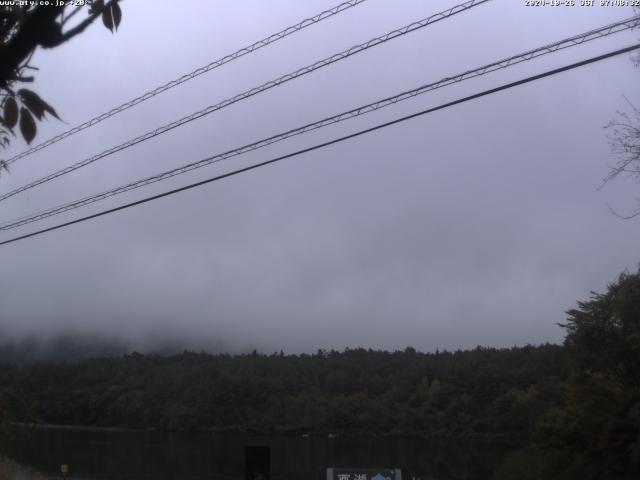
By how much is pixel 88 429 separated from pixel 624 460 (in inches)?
3800

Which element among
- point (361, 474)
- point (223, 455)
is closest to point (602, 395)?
point (361, 474)

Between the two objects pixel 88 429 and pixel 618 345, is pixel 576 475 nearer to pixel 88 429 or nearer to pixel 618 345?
pixel 618 345

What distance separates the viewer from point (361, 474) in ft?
47.2

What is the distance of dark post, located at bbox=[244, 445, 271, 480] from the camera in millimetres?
12578

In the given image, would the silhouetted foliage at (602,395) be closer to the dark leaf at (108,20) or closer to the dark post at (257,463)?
the dark post at (257,463)

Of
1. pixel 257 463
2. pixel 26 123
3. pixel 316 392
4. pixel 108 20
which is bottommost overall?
pixel 257 463

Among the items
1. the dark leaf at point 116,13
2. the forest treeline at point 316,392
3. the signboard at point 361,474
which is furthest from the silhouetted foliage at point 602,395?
the forest treeline at point 316,392

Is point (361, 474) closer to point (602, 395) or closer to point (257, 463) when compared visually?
point (257, 463)

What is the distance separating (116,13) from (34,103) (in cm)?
62

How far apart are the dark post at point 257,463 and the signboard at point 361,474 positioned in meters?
2.19

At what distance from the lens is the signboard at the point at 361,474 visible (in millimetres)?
14336

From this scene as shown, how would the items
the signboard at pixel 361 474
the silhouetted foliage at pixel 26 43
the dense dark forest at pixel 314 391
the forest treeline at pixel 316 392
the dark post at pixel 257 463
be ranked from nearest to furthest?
the silhouetted foliage at pixel 26 43 → the dark post at pixel 257 463 → the signboard at pixel 361 474 → the dense dark forest at pixel 314 391 → the forest treeline at pixel 316 392

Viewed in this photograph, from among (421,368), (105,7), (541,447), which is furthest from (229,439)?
(105,7)

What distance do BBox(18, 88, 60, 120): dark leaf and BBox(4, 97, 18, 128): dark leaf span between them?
0.04 metres
